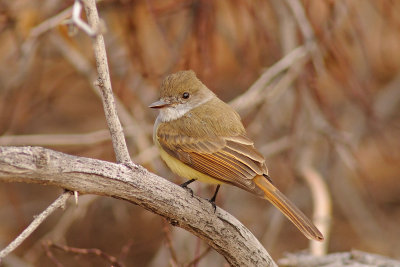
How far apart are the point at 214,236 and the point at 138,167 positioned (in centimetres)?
68

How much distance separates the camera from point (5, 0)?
5.68m

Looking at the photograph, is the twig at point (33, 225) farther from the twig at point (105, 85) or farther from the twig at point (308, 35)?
the twig at point (308, 35)

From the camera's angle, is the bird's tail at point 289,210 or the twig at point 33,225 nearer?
the twig at point 33,225

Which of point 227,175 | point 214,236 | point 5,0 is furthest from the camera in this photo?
point 5,0

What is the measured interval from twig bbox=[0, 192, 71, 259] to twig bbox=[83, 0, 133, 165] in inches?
14.4

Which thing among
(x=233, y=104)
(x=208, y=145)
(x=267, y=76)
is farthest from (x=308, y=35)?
(x=208, y=145)

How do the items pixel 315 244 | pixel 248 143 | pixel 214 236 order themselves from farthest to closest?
pixel 315 244, pixel 248 143, pixel 214 236

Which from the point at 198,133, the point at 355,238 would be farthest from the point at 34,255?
the point at 355,238

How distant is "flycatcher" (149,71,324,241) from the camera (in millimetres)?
3646

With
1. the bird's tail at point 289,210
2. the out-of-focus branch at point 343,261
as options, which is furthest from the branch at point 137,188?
the out-of-focus branch at point 343,261

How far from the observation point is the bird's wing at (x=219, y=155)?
3691 mm

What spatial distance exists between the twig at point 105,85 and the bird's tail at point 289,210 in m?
1.15

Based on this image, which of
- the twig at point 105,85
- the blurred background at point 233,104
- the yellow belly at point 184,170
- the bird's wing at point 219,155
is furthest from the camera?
the blurred background at point 233,104

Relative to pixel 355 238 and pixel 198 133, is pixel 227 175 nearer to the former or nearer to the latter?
pixel 198 133
